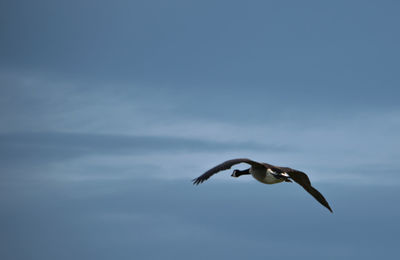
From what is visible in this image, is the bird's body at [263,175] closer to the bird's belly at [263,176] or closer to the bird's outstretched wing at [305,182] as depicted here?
the bird's belly at [263,176]

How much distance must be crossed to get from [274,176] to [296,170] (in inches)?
51.4

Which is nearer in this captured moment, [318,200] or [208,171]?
[208,171]

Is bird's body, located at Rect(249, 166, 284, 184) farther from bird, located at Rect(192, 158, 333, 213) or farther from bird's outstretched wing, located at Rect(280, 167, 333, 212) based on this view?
bird's outstretched wing, located at Rect(280, 167, 333, 212)

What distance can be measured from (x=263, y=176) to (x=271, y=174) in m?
0.64

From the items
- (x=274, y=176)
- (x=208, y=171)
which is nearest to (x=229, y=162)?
(x=208, y=171)

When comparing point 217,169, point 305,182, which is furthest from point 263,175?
point 217,169

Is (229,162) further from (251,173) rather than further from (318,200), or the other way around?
(318,200)

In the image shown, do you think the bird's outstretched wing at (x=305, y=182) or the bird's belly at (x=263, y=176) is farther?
the bird's belly at (x=263, y=176)

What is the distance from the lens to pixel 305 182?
31016mm

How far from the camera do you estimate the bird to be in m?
28.2

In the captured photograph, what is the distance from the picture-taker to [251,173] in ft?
103

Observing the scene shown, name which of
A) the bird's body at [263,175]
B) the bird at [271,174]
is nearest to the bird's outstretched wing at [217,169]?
the bird at [271,174]

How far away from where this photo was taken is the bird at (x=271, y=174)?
2820cm

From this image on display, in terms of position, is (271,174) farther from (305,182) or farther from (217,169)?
(217,169)
